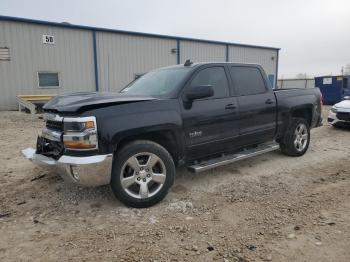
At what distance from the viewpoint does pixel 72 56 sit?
15.5 m

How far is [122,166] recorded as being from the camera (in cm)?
343

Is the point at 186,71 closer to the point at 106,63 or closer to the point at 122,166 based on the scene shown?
the point at 122,166

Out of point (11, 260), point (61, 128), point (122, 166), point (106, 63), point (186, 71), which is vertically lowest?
point (11, 260)

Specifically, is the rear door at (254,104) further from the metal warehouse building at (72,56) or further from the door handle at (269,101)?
the metal warehouse building at (72,56)

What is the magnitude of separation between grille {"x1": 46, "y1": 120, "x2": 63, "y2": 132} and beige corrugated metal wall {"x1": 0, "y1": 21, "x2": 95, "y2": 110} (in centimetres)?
1232

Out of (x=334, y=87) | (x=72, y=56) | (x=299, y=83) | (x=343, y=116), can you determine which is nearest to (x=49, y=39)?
(x=72, y=56)

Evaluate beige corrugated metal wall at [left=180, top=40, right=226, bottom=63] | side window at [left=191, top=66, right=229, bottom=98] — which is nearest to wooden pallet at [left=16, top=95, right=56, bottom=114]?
beige corrugated metal wall at [left=180, top=40, right=226, bottom=63]

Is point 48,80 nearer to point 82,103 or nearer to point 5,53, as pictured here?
point 5,53

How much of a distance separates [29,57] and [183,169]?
12.6 metres

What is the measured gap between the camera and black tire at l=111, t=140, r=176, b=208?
342 cm

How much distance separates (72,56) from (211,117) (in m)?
13.3

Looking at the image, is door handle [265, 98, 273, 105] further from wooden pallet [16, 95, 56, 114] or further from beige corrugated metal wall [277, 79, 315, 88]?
beige corrugated metal wall [277, 79, 315, 88]

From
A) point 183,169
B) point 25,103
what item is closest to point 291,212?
point 183,169

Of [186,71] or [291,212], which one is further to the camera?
[186,71]
